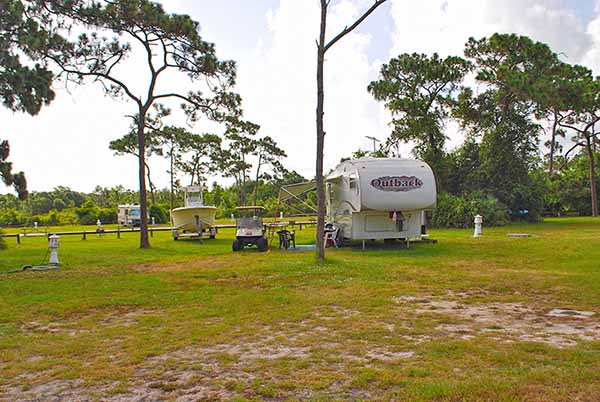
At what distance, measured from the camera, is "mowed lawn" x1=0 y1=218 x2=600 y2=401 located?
158 inches

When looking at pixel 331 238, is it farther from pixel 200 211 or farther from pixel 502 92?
pixel 502 92

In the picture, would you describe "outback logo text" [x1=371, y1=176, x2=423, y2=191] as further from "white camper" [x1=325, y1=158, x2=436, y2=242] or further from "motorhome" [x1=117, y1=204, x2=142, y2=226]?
"motorhome" [x1=117, y1=204, x2=142, y2=226]

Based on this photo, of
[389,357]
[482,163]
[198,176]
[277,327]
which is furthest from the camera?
[198,176]

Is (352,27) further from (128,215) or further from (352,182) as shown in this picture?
(128,215)

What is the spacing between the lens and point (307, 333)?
5.73 m

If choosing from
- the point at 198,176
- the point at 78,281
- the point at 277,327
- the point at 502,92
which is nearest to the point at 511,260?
the point at 277,327

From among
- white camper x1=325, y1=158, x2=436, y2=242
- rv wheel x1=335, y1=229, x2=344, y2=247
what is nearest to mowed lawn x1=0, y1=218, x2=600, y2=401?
white camper x1=325, y1=158, x2=436, y2=242

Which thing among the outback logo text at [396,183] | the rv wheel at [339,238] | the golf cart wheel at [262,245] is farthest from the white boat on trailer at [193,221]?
the outback logo text at [396,183]

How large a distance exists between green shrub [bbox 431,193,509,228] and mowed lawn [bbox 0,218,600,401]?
1385 centimetres

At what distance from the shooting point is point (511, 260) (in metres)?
12.1

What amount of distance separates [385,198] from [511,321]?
28.3 feet

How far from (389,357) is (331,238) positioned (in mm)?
11895

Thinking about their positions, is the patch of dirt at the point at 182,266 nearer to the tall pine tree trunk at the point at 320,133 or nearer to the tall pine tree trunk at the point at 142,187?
the tall pine tree trunk at the point at 320,133

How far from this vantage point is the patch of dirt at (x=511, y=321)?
17.5 feet
